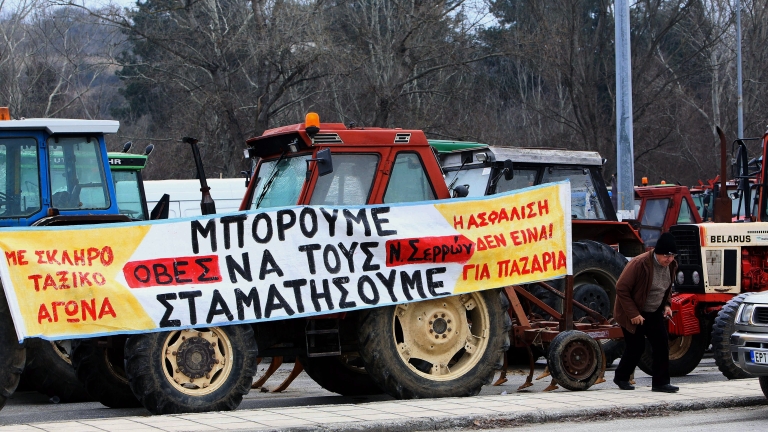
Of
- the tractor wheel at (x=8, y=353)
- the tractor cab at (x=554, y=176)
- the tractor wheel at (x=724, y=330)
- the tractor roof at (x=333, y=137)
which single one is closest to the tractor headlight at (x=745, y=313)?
the tractor wheel at (x=724, y=330)

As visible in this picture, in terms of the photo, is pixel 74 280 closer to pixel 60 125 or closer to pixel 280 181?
pixel 280 181

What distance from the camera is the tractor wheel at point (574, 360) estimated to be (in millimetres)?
10852

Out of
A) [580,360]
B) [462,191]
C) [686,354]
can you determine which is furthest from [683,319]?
[462,191]

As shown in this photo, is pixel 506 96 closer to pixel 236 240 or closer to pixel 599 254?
pixel 599 254

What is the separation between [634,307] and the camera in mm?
11023

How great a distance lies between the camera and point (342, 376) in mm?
11781

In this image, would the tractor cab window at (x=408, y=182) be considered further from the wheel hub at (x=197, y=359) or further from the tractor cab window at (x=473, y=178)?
the tractor cab window at (x=473, y=178)

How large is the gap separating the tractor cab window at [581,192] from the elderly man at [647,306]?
399 centimetres

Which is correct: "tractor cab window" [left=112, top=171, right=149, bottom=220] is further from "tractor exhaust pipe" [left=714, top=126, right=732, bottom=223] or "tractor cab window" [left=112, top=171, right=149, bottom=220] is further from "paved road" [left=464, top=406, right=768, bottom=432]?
"paved road" [left=464, top=406, right=768, bottom=432]

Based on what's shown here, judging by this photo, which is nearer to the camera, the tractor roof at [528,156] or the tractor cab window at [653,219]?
the tractor roof at [528,156]

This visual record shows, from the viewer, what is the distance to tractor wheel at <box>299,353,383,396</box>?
11719 mm

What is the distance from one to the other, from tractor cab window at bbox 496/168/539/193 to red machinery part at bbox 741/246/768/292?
3040 mm

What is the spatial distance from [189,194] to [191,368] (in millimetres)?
12999

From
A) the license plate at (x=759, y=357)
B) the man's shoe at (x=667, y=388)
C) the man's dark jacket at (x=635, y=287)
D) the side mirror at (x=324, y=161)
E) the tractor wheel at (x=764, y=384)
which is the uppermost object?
the side mirror at (x=324, y=161)
